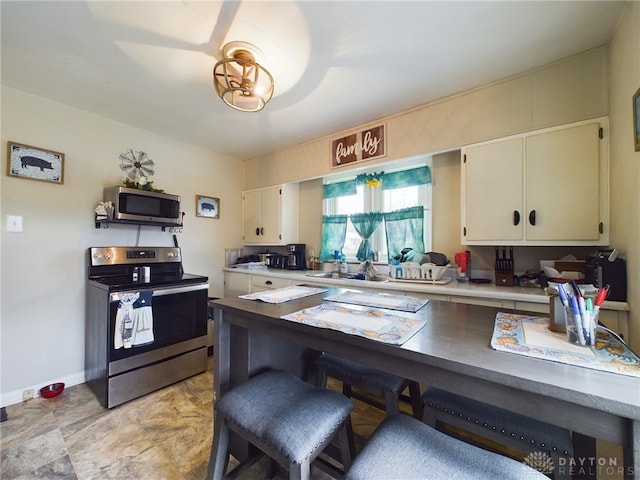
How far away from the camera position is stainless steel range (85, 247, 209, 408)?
6.51 feet

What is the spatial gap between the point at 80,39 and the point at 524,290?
3.26 meters

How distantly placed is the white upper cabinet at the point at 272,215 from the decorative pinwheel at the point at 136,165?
1.23 meters

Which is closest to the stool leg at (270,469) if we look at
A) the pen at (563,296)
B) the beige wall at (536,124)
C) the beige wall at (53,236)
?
the pen at (563,296)

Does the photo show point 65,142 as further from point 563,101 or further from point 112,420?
point 563,101

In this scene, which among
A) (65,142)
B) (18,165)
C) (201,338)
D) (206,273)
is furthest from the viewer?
(206,273)

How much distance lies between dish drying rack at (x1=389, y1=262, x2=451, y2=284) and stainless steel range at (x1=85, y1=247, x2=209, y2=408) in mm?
1849

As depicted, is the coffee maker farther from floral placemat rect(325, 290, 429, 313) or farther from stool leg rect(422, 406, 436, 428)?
stool leg rect(422, 406, 436, 428)

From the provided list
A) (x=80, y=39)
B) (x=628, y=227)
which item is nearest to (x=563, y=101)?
(x=628, y=227)

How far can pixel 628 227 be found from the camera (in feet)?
4.39

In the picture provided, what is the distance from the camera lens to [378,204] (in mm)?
2926

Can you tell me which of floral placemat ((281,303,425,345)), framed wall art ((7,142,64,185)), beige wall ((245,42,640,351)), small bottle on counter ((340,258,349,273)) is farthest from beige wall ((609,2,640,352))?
framed wall art ((7,142,64,185))

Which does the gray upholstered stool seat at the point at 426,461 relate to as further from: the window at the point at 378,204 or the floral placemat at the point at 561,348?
the window at the point at 378,204

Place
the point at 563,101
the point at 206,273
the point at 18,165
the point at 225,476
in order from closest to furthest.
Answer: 1. the point at 225,476
2. the point at 563,101
3. the point at 18,165
4. the point at 206,273

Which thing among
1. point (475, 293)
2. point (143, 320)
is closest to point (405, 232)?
point (475, 293)
